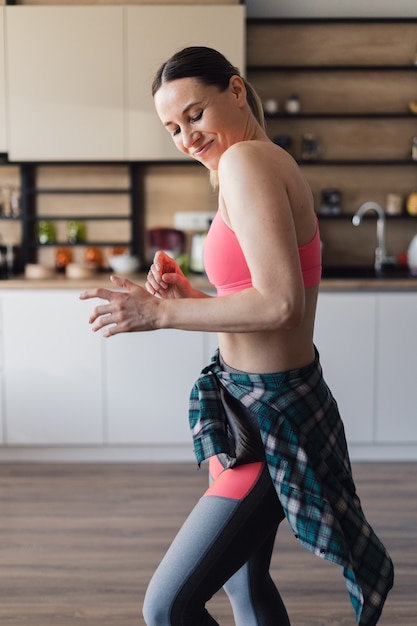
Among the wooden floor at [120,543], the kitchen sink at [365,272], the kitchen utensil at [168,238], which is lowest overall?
the wooden floor at [120,543]

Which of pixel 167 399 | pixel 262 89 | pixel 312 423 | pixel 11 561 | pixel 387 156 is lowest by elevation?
pixel 11 561

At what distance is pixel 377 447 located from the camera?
363cm

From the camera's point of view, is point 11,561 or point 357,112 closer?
point 11,561

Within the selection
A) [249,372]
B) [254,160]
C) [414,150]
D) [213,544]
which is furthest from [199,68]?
[414,150]

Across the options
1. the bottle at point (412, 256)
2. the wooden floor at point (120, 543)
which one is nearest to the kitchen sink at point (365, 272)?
the bottle at point (412, 256)

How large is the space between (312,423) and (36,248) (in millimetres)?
3176

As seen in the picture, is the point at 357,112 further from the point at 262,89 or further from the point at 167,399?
the point at 167,399

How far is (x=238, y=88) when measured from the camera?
1314mm

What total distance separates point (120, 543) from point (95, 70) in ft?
7.33

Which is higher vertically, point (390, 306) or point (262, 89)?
point (262, 89)

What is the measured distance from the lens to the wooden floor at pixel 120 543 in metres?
2.25

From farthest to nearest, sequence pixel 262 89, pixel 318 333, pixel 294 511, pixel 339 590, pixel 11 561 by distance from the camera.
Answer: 1. pixel 262 89
2. pixel 318 333
3. pixel 11 561
4. pixel 339 590
5. pixel 294 511

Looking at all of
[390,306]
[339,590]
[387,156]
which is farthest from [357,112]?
[339,590]

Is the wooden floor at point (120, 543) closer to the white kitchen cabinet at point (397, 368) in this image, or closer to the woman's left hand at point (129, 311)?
the white kitchen cabinet at point (397, 368)
